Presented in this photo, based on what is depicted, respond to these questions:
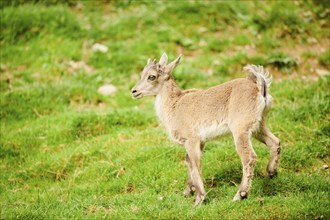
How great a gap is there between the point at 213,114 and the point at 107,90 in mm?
4290

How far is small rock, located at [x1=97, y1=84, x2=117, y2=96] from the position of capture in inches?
405

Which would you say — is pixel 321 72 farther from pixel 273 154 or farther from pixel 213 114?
pixel 213 114

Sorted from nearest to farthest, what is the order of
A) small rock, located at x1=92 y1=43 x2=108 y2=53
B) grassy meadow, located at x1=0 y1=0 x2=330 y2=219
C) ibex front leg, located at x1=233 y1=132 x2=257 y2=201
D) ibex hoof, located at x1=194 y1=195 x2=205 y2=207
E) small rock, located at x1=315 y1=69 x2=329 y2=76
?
ibex front leg, located at x1=233 y1=132 x2=257 y2=201 < ibex hoof, located at x1=194 y1=195 x2=205 y2=207 < grassy meadow, located at x1=0 y1=0 x2=330 y2=219 < small rock, located at x1=315 y1=69 x2=329 y2=76 < small rock, located at x1=92 y1=43 x2=108 y2=53

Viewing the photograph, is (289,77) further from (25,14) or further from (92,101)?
(25,14)

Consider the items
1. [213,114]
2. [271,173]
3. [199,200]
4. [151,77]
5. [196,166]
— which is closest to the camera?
[199,200]

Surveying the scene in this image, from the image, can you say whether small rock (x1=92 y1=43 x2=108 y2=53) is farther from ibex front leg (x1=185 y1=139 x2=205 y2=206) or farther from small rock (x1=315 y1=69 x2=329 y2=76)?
ibex front leg (x1=185 y1=139 x2=205 y2=206)

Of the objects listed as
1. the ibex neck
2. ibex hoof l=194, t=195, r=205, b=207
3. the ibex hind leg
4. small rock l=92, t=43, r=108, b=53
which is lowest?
small rock l=92, t=43, r=108, b=53

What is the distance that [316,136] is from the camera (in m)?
7.84

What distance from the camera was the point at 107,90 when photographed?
33.8 feet

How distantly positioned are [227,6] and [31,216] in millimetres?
7886

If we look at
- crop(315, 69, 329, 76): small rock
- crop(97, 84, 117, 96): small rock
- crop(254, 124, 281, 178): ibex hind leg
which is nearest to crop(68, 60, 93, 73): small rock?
crop(97, 84, 117, 96): small rock

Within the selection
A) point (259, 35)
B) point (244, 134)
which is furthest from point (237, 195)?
point (259, 35)

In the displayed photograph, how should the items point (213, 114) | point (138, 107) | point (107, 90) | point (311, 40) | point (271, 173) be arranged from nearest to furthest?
point (213, 114) < point (271, 173) < point (138, 107) < point (107, 90) < point (311, 40)

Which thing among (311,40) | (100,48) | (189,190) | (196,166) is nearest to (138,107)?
(100,48)
